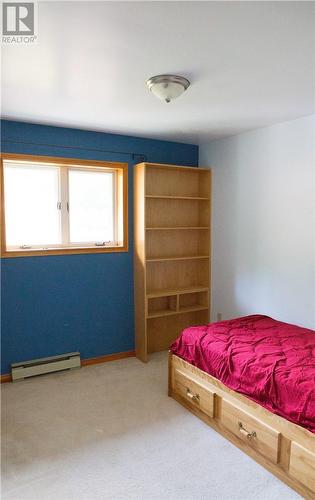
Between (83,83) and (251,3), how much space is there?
4.04 feet

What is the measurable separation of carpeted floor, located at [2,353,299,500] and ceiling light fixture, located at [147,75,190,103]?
2310 mm

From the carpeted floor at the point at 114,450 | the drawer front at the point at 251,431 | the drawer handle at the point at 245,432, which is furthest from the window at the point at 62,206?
the drawer handle at the point at 245,432

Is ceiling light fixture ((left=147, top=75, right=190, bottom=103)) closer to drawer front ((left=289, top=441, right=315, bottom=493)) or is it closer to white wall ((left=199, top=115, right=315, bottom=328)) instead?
white wall ((left=199, top=115, right=315, bottom=328))

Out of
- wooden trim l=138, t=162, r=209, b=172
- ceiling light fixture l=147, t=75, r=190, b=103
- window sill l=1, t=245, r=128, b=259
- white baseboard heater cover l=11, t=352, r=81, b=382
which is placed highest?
ceiling light fixture l=147, t=75, r=190, b=103

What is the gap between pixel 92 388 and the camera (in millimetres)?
3131

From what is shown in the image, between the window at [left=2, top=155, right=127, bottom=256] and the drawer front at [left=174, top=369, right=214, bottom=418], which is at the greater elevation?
the window at [left=2, top=155, right=127, bottom=256]

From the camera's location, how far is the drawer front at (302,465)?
179cm

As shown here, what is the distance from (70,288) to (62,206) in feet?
2.78

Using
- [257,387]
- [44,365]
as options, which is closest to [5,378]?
[44,365]

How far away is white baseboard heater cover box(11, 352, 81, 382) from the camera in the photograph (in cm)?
326

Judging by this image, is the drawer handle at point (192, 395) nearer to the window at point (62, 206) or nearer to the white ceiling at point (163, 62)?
the window at point (62, 206)

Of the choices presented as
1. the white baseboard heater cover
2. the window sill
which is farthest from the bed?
the window sill

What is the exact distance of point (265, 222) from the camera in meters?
3.50

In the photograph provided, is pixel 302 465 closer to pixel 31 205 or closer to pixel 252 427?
pixel 252 427
